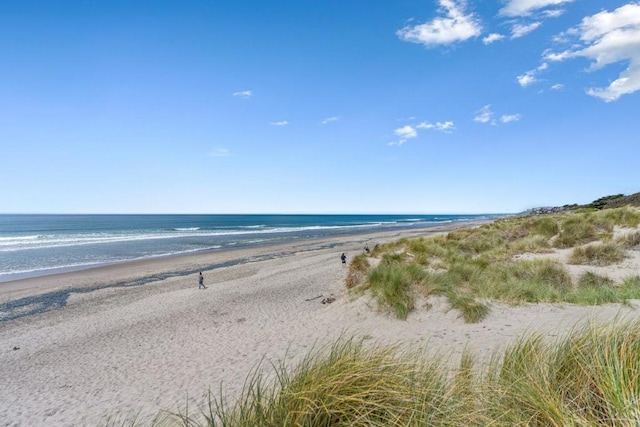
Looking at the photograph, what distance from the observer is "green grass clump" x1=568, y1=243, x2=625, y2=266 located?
13.0 metres

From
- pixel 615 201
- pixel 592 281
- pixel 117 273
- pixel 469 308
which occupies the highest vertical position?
pixel 615 201

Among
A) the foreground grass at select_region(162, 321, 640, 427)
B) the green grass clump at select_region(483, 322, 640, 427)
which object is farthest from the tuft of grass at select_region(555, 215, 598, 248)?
the foreground grass at select_region(162, 321, 640, 427)

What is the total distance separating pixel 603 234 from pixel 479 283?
461 inches

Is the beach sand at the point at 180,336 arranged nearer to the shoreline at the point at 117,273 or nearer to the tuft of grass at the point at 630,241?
the shoreline at the point at 117,273

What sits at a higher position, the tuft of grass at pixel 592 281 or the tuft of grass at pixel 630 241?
the tuft of grass at pixel 630 241

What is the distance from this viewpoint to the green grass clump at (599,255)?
12985 mm

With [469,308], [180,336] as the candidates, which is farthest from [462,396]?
[180,336]

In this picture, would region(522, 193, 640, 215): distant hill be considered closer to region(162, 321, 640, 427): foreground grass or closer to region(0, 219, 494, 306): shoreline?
region(0, 219, 494, 306): shoreline

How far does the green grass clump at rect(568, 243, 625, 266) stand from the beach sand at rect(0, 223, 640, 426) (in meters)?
0.92

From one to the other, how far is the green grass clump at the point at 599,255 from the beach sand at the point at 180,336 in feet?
3.02

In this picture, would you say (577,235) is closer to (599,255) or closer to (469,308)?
(599,255)

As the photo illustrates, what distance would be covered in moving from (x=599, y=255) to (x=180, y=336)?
15393mm

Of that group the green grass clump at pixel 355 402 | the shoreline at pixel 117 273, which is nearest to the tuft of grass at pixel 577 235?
the green grass clump at pixel 355 402

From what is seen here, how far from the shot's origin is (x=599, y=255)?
44.1 feet
